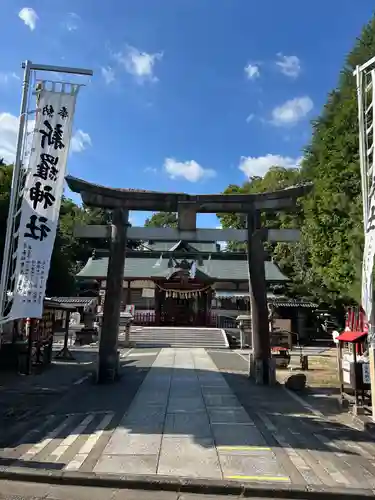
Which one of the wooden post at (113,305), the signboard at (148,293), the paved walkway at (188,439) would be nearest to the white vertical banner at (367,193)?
the paved walkway at (188,439)

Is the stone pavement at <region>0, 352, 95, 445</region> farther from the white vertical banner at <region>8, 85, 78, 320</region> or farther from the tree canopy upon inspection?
the tree canopy

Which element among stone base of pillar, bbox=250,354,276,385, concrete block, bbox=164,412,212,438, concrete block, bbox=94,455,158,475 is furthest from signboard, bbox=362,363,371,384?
concrete block, bbox=94,455,158,475

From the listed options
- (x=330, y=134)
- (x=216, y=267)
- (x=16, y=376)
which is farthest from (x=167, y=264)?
(x=16, y=376)

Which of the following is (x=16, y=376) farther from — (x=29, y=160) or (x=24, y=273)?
(x=29, y=160)

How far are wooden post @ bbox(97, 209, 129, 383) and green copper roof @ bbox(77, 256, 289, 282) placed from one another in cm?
2021

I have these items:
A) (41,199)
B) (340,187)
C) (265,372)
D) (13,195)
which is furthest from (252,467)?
(340,187)

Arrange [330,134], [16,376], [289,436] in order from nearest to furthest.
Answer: [289,436]
[16,376]
[330,134]

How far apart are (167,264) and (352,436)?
93.9 feet

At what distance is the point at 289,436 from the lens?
729 centimetres

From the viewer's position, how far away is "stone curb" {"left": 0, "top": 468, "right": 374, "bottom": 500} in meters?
4.98

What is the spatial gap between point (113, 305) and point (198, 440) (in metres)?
6.24

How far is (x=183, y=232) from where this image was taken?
41.8ft

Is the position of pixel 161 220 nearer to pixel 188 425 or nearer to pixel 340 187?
pixel 340 187

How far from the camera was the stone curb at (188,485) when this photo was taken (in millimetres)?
4984
